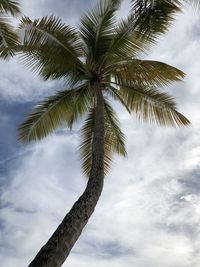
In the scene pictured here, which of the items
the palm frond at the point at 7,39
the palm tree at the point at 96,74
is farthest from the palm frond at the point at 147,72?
the palm frond at the point at 7,39

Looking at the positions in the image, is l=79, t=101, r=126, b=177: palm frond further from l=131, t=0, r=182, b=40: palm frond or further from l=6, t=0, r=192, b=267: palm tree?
l=131, t=0, r=182, b=40: palm frond

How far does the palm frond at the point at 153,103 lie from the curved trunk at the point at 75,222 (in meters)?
2.94

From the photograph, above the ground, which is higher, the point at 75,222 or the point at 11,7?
the point at 11,7

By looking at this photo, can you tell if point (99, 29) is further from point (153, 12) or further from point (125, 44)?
point (153, 12)

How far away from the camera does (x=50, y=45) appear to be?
39.5ft

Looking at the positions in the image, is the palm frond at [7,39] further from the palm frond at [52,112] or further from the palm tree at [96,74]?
the palm frond at [52,112]

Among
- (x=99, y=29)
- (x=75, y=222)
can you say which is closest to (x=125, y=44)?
(x=99, y=29)

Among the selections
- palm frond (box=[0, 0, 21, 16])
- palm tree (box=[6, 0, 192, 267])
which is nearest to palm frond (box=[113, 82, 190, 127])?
palm tree (box=[6, 0, 192, 267])

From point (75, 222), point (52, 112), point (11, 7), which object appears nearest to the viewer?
point (75, 222)

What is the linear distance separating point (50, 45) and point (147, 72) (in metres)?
2.94

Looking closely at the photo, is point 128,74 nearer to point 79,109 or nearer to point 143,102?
point 143,102

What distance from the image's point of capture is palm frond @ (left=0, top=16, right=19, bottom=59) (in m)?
11.4

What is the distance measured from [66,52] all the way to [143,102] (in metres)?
3.02

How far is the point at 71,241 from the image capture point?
24.8 ft
